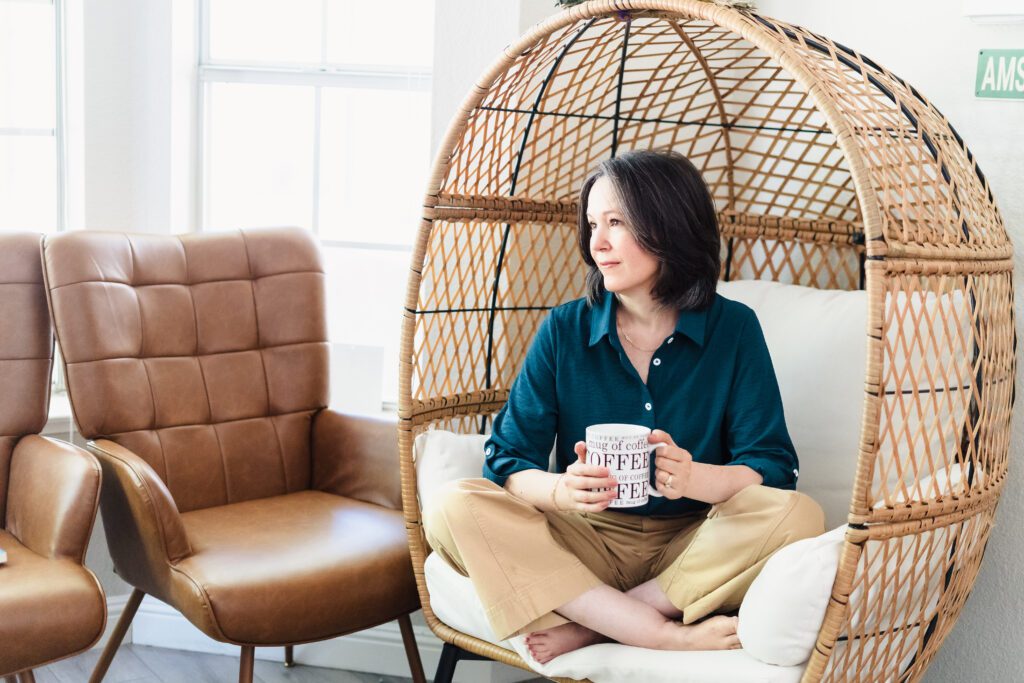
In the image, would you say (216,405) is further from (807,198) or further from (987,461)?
(987,461)

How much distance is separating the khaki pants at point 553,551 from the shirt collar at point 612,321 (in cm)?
29

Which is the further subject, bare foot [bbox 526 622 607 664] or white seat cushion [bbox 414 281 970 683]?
bare foot [bbox 526 622 607 664]

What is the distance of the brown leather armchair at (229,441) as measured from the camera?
5.73ft

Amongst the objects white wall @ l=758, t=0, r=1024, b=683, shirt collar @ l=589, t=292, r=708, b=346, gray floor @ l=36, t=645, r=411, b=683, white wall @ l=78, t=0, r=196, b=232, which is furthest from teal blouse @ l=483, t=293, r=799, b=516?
white wall @ l=78, t=0, r=196, b=232

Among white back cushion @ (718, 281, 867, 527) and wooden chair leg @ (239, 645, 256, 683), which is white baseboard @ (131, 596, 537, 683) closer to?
wooden chair leg @ (239, 645, 256, 683)

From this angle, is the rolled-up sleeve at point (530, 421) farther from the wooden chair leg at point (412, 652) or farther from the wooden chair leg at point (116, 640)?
the wooden chair leg at point (116, 640)

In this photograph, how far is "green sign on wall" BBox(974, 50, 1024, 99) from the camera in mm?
1812

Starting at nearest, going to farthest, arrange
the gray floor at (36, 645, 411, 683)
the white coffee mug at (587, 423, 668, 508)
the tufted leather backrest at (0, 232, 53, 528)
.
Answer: the white coffee mug at (587, 423, 668, 508) < the tufted leather backrest at (0, 232, 53, 528) < the gray floor at (36, 645, 411, 683)

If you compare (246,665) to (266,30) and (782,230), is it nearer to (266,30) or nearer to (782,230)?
(782,230)

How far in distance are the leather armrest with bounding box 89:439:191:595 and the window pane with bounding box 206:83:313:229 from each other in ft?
2.99

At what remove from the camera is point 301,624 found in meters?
1.72

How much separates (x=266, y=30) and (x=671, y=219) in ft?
4.56

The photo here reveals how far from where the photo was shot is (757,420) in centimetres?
168

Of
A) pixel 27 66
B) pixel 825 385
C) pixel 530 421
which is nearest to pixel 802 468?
pixel 825 385
